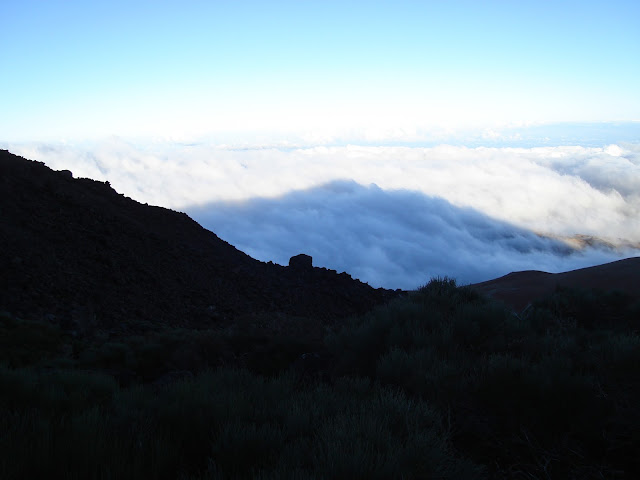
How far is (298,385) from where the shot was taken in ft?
13.7

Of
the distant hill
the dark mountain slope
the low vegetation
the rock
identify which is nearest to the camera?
the low vegetation

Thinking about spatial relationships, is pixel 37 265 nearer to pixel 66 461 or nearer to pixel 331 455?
pixel 66 461

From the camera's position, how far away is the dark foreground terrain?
2568 millimetres

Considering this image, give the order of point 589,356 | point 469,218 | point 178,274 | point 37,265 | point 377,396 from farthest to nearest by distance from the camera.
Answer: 1. point 469,218
2. point 178,274
3. point 37,265
4. point 589,356
5. point 377,396

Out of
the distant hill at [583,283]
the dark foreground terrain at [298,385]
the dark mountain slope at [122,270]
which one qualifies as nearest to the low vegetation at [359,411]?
the dark foreground terrain at [298,385]

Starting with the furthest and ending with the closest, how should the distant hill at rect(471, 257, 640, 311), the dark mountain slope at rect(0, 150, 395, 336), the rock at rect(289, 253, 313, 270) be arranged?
the rock at rect(289, 253, 313, 270), the distant hill at rect(471, 257, 640, 311), the dark mountain slope at rect(0, 150, 395, 336)

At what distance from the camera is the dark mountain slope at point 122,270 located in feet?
31.4

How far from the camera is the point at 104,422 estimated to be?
9.62 feet

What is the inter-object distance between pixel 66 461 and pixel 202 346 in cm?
433

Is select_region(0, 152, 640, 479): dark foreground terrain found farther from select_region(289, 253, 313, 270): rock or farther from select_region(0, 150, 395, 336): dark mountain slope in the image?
select_region(289, 253, 313, 270): rock

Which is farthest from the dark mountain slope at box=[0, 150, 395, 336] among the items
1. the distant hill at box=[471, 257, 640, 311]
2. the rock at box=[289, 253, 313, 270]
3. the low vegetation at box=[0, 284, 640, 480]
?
the distant hill at box=[471, 257, 640, 311]

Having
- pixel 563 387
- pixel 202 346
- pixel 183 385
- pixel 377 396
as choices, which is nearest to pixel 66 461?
pixel 183 385

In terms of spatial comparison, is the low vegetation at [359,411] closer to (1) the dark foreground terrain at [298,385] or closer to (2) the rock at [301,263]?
(1) the dark foreground terrain at [298,385]

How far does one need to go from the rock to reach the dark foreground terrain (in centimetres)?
653
